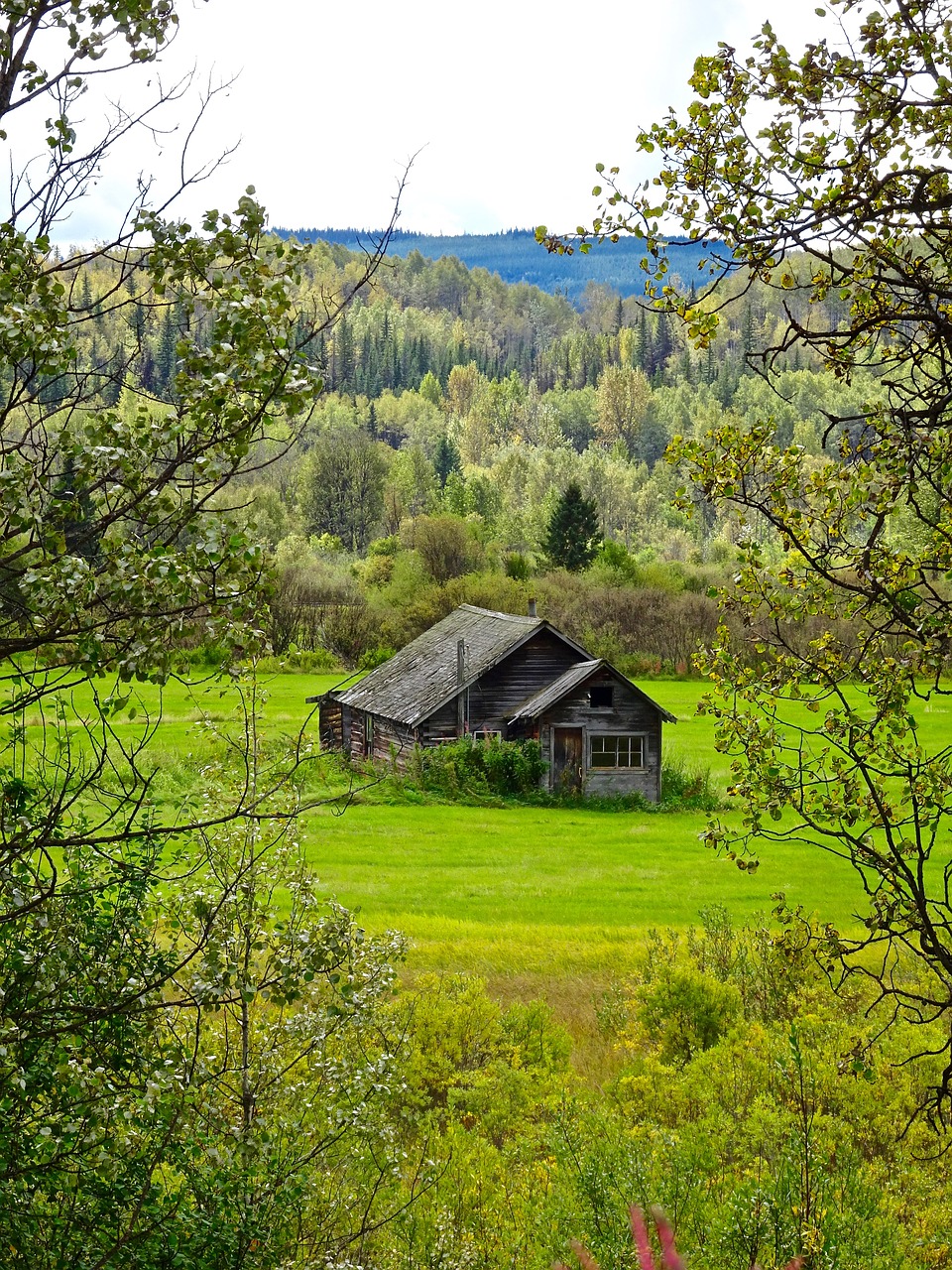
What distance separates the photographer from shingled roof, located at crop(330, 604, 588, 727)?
30766mm

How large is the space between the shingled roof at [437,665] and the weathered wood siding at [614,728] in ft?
6.58

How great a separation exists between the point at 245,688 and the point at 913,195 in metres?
4.95

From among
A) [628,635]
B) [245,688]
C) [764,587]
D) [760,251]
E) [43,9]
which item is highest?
[43,9]

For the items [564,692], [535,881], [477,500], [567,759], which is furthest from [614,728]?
[477,500]

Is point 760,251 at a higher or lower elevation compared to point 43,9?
lower

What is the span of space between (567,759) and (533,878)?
8352 mm

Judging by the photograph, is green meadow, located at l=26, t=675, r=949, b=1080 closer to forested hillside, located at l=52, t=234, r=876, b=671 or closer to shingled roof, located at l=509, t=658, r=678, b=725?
shingled roof, located at l=509, t=658, r=678, b=725

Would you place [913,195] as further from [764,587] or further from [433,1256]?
[433,1256]

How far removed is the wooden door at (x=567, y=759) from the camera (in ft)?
102

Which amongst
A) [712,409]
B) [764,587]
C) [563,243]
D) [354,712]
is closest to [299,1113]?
[764,587]

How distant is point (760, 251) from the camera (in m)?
5.93

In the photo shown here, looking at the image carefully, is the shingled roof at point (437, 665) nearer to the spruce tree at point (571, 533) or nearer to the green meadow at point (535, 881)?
the green meadow at point (535, 881)

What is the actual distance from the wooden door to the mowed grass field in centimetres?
114

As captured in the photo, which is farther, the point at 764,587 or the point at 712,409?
the point at 712,409
